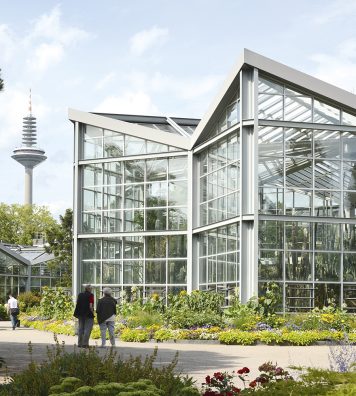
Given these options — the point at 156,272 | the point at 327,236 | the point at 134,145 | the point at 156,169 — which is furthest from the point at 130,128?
the point at 327,236

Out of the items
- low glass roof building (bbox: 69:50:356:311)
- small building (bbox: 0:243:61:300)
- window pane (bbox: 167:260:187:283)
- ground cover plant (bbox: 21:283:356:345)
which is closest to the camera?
ground cover plant (bbox: 21:283:356:345)

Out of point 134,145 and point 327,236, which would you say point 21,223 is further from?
point 327,236

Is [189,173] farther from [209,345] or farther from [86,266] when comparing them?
[209,345]

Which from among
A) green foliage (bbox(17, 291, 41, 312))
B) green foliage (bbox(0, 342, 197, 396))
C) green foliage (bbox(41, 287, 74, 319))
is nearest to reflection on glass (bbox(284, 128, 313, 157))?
green foliage (bbox(41, 287, 74, 319))

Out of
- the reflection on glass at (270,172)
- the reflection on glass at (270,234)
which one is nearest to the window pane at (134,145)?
the reflection on glass at (270,172)

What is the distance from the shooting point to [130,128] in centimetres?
3769

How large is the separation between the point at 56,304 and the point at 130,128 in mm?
7663

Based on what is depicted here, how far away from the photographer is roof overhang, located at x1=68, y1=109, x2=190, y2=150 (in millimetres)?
36103

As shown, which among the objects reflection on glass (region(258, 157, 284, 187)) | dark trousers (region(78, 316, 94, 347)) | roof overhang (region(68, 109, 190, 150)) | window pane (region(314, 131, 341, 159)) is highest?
roof overhang (region(68, 109, 190, 150))

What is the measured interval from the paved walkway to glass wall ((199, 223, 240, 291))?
6.11m

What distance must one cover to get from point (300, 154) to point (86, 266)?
1248 centimetres

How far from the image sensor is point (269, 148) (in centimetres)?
2978

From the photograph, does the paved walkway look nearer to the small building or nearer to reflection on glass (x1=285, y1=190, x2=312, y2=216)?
reflection on glass (x1=285, y1=190, x2=312, y2=216)

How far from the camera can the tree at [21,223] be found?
91.5 meters
